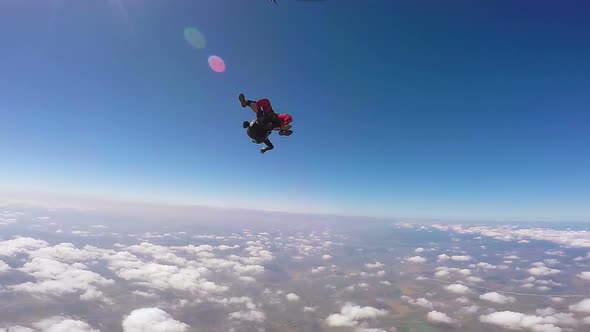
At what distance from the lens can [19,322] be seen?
4683 inches

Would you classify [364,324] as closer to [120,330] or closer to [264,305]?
[264,305]

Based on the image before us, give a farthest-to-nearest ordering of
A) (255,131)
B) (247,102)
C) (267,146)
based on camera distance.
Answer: (267,146), (255,131), (247,102)

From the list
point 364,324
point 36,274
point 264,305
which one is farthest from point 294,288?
point 36,274

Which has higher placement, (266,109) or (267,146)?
(266,109)

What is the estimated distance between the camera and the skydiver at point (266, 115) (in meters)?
6.29

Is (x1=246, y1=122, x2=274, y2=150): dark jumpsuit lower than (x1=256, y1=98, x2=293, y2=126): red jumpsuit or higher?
lower

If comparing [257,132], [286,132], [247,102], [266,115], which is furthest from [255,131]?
[286,132]

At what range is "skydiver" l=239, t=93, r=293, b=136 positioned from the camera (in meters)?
6.29

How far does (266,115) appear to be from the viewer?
641 centimetres

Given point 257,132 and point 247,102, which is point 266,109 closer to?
point 247,102

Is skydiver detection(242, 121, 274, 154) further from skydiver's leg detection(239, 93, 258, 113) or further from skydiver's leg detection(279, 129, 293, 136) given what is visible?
skydiver's leg detection(279, 129, 293, 136)

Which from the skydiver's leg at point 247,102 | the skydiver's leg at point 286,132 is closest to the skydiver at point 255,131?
the skydiver's leg at point 247,102

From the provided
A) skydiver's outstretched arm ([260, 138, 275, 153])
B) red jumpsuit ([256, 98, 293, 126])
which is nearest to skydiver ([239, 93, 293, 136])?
red jumpsuit ([256, 98, 293, 126])

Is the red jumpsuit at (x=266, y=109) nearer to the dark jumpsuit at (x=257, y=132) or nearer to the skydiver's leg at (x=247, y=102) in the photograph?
the skydiver's leg at (x=247, y=102)
